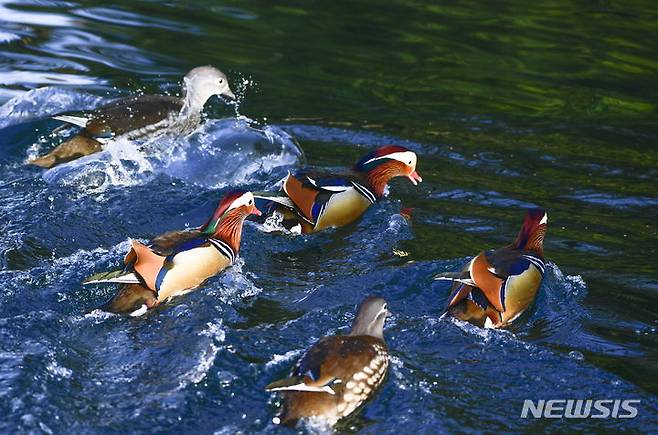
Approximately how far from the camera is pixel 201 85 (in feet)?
33.3

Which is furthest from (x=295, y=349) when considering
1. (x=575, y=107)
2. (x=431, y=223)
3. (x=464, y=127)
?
(x=575, y=107)

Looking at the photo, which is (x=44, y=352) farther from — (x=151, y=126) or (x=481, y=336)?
(x=151, y=126)

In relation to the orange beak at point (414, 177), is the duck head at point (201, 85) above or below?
above

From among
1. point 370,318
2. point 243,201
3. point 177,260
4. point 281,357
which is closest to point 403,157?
point 243,201

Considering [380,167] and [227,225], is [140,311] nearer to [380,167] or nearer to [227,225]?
[227,225]

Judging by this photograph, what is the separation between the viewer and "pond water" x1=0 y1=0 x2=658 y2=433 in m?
5.79

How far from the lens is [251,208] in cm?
772

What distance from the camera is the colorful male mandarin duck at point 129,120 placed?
9203mm

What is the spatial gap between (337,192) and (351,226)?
0.29 metres

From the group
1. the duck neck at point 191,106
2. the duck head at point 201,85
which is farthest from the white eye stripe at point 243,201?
the duck head at point 201,85

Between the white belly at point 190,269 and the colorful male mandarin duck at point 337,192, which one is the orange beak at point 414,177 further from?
the white belly at point 190,269

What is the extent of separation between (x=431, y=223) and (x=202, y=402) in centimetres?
326

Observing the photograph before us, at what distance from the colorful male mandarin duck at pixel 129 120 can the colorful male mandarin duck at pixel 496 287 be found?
11.7 ft

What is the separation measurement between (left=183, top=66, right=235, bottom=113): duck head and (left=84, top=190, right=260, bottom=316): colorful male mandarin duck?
2515mm
